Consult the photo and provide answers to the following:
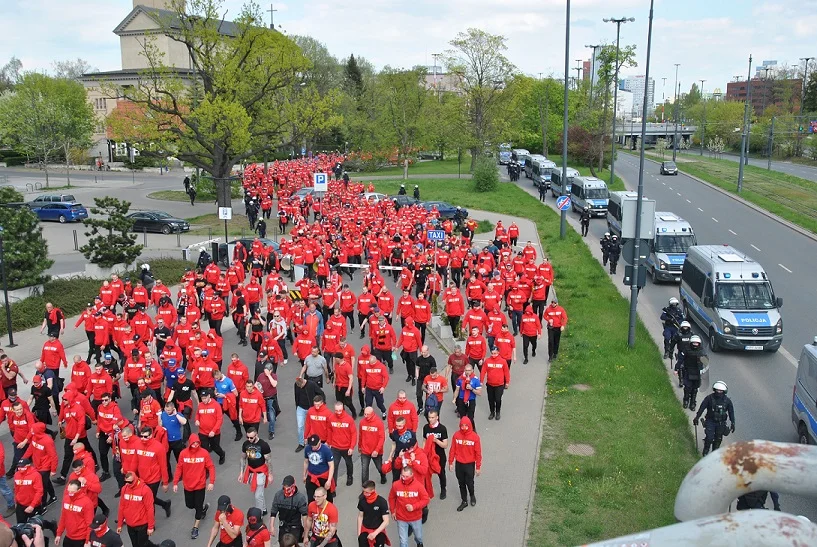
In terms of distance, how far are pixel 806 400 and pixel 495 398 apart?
17.0 ft

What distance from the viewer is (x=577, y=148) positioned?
70875 mm

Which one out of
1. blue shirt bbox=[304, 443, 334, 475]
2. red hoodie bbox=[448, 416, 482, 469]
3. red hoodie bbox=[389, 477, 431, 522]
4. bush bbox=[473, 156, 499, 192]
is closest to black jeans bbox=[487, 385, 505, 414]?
red hoodie bbox=[448, 416, 482, 469]

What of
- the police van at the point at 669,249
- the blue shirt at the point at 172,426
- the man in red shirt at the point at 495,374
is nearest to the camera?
the blue shirt at the point at 172,426

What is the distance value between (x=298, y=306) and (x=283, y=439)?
4.53m

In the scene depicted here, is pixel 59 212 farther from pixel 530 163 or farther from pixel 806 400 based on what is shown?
pixel 806 400

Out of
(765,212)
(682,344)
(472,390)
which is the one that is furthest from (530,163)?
(472,390)

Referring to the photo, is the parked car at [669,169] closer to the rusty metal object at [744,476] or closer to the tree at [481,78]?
the tree at [481,78]

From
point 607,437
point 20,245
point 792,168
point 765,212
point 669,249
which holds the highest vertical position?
point 792,168

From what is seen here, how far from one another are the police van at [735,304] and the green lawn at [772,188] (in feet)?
64.9

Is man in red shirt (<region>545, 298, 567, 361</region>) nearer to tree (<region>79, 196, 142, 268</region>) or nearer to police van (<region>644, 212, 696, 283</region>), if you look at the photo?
police van (<region>644, 212, 696, 283</region>)

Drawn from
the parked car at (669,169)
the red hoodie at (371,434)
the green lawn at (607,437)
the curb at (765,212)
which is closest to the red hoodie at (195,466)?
the red hoodie at (371,434)

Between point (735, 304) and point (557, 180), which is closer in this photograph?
point (735, 304)

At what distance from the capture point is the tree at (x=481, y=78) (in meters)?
61.8

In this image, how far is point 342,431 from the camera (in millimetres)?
10445
